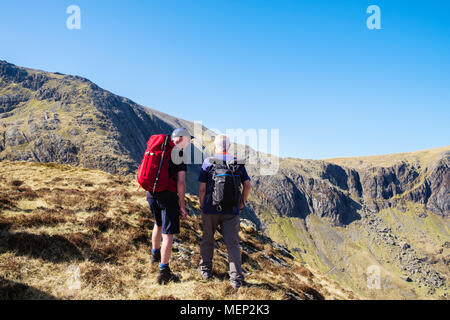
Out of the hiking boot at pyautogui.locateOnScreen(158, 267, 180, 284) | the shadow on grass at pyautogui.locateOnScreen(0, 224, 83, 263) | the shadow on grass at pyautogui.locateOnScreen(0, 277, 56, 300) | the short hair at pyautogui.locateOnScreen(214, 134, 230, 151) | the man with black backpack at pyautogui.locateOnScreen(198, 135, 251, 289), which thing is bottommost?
the hiking boot at pyautogui.locateOnScreen(158, 267, 180, 284)

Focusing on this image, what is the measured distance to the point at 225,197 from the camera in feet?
24.4

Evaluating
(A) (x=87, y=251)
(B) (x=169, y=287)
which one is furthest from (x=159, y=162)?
(A) (x=87, y=251)

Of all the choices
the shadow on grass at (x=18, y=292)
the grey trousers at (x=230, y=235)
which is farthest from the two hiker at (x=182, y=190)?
the shadow on grass at (x=18, y=292)

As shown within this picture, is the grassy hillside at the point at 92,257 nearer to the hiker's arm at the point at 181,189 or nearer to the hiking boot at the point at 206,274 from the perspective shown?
the hiking boot at the point at 206,274

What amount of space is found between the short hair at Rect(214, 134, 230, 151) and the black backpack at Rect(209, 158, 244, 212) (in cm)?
39

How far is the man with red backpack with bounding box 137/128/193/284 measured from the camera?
7363 mm

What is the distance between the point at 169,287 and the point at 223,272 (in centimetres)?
247

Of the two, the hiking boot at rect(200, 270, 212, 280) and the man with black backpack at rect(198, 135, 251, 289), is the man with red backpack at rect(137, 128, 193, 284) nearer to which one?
the man with black backpack at rect(198, 135, 251, 289)

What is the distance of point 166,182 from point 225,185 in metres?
1.67

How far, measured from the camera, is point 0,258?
7477 mm

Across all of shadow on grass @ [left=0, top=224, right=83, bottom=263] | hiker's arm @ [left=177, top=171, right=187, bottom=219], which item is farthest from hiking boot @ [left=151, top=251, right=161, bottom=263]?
shadow on grass @ [left=0, top=224, right=83, bottom=263]

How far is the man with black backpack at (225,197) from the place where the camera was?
24.6ft

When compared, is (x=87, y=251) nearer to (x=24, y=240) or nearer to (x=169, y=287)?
(x=24, y=240)

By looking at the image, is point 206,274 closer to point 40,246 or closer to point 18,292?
point 18,292
